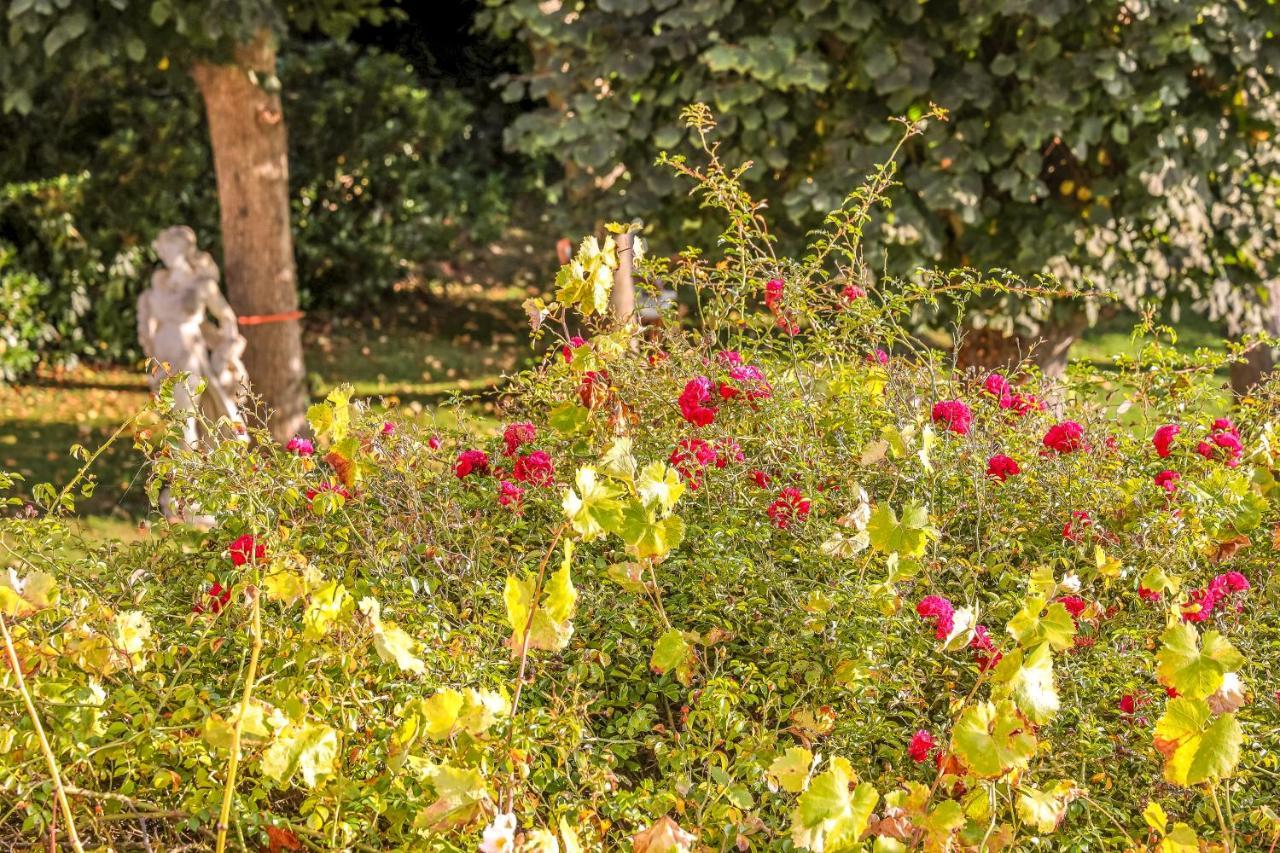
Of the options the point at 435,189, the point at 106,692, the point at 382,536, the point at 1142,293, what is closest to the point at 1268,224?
the point at 1142,293

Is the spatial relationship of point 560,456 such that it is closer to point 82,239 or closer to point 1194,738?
point 1194,738

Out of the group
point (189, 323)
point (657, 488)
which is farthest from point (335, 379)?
point (657, 488)

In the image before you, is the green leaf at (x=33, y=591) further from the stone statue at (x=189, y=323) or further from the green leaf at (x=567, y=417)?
the stone statue at (x=189, y=323)

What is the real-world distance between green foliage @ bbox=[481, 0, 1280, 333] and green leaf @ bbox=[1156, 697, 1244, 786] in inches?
164

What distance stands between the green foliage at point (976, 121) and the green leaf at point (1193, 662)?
13.6 feet

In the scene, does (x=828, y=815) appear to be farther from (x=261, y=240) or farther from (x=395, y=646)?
(x=261, y=240)

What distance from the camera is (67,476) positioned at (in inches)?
345

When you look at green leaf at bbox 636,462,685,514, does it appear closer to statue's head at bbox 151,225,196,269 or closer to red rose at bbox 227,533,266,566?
red rose at bbox 227,533,266,566

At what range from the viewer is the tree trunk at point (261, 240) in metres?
8.09

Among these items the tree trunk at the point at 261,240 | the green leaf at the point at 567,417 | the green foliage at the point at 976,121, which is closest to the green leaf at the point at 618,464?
the green leaf at the point at 567,417

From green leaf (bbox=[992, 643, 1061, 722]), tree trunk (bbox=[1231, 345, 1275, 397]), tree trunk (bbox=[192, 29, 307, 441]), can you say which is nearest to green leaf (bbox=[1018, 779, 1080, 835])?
green leaf (bbox=[992, 643, 1061, 722])

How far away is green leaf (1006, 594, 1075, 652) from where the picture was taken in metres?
1.82

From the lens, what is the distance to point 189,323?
23.5 ft

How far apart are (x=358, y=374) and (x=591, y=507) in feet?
32.8
